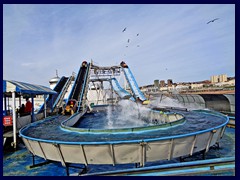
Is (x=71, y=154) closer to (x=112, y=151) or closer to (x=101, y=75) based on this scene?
(x=112, y=151)

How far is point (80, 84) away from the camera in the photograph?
79.1 ft

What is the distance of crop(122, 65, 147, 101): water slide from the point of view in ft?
77.0

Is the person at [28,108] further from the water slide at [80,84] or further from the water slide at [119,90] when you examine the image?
the water slide at [119,90]

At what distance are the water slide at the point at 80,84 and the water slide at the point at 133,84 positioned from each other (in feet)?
21.3

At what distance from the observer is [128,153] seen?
229 inches

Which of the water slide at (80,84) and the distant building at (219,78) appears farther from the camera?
the distant building at (219,78)

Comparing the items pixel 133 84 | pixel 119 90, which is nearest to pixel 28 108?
pixel 133 84

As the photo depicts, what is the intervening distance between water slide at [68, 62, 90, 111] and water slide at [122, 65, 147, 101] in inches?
256

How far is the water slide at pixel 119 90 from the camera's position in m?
27.1

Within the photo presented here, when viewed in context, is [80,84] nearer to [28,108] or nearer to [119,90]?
[119,90]

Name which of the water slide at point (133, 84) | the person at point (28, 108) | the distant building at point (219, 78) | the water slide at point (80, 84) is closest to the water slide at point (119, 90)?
the water slide at point (133, 84)
